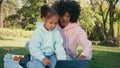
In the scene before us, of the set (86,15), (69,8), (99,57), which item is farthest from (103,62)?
(86,15)

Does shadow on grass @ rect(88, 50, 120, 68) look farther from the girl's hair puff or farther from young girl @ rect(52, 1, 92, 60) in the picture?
the girl's hair puff

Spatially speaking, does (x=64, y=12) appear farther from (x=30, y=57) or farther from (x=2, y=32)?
(x=2, y=32)

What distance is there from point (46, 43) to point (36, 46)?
0.37 ft

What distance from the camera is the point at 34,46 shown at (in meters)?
3.94

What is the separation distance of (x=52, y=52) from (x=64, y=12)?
0.48 m

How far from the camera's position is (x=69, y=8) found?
4.27m

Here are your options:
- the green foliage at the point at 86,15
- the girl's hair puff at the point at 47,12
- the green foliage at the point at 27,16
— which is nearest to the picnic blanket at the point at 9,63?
the girl's hair puff at the point at 47,12

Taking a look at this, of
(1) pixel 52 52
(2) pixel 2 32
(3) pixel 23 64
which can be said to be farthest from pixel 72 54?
(2) pixel 2 32

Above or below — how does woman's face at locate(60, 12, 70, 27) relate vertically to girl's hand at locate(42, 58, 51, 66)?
above

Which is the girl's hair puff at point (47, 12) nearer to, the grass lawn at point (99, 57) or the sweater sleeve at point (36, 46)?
the sweater sleeve at point (36, 46)

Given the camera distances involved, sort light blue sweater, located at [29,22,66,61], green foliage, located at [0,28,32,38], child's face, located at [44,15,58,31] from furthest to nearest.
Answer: green foliage, located at [0,28,32,38] → light blue sweater, located at [29,22,66,61] → child's face, located at [44,15,58,31]

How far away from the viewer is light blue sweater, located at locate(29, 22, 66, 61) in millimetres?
3954

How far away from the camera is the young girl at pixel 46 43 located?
12.7 feet

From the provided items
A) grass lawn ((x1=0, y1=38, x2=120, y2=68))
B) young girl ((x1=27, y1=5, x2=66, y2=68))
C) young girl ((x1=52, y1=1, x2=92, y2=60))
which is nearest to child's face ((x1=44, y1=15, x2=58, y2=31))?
young girl ((x1=27, y1=5, x2=66, y2=68))
